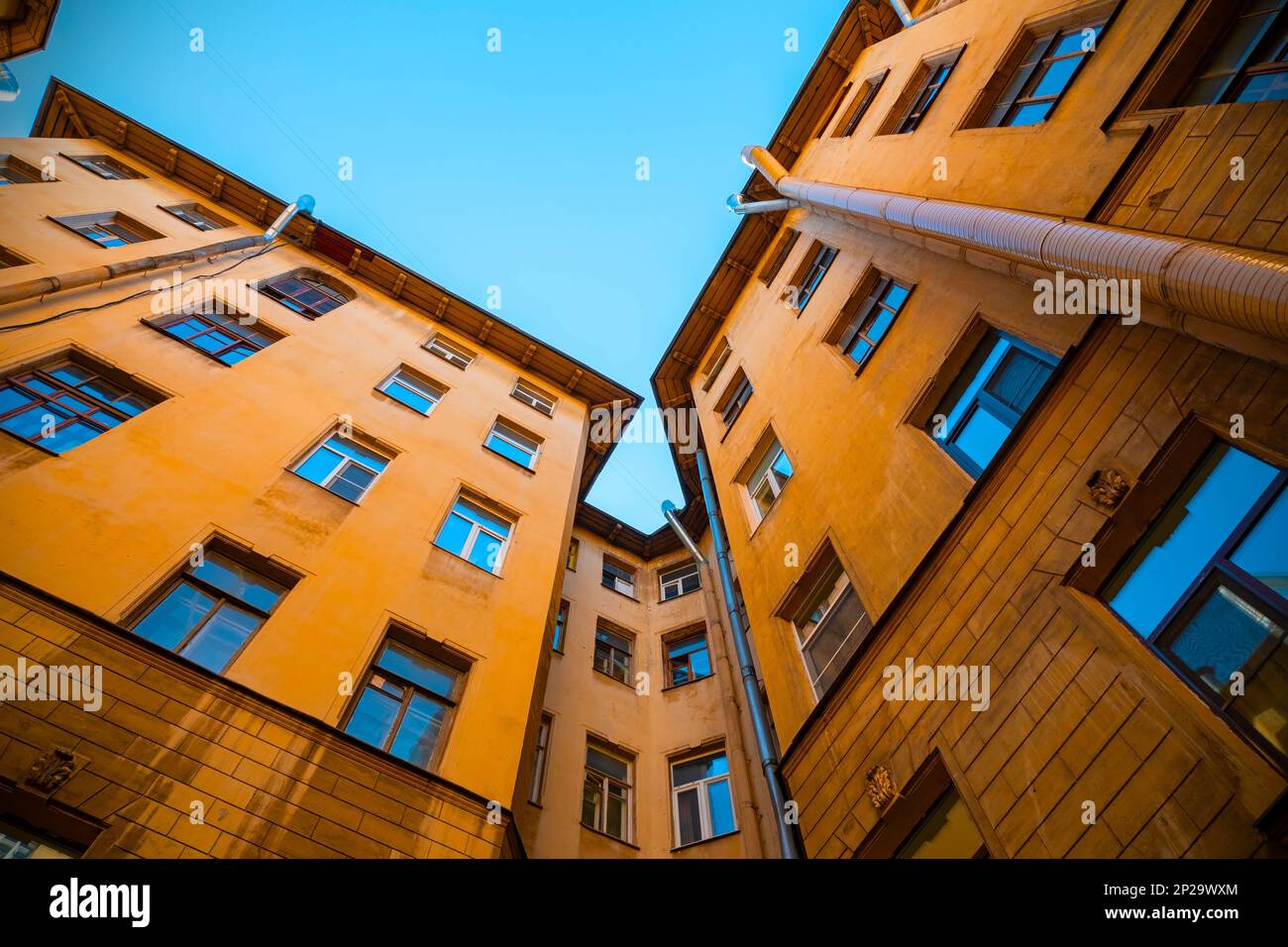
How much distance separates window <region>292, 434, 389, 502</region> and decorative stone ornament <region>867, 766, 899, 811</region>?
33.1ft

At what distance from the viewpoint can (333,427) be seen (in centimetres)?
1446

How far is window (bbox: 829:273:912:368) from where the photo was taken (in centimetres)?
1288

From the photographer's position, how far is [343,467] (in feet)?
45.0

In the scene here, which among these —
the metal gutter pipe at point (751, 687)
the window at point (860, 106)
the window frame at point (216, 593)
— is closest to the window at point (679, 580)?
the metal gutter pipe at point (751, 687)

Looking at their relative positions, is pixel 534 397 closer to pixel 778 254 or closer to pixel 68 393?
pixel 778 254

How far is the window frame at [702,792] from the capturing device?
44.3 ft

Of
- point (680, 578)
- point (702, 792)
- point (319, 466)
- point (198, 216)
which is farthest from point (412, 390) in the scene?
point (702, 792)

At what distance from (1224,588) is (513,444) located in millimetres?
16420

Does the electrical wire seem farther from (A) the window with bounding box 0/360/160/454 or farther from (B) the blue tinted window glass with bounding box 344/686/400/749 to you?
(B) the blue tinted window glass with bounding box 344/686/400/749

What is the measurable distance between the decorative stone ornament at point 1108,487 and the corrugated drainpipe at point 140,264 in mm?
16140

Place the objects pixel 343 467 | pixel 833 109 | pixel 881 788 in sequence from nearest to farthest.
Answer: pixel 881 788
pixel 343 467
pixel 833 109

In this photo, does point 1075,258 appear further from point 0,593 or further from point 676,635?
point 676,635

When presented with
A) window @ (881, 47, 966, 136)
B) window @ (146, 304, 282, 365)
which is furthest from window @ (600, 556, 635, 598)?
window @ (881, 47, 966, 136)

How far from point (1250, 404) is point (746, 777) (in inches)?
434
